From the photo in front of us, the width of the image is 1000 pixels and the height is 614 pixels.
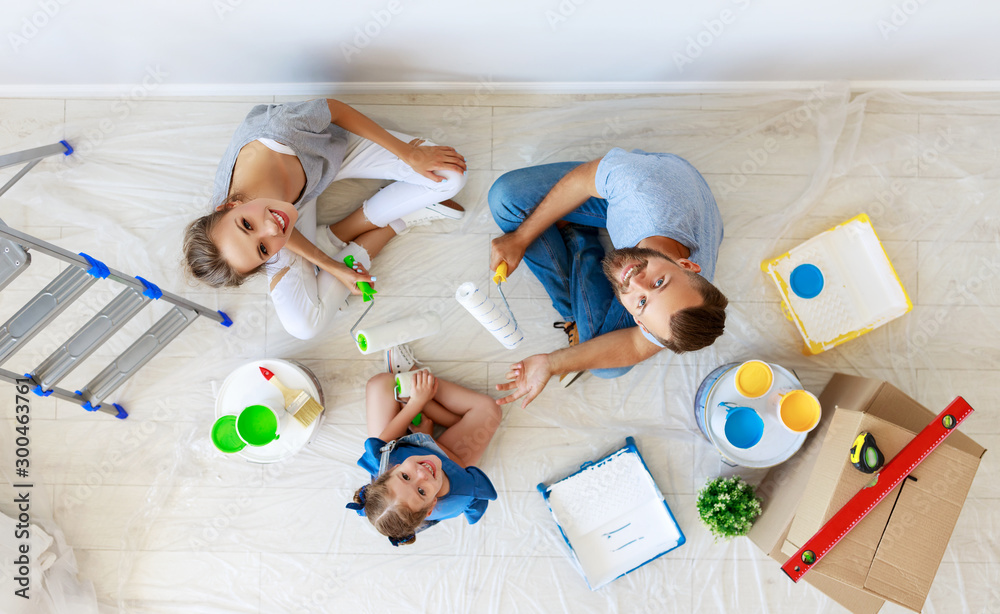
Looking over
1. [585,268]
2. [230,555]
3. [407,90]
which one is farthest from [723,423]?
[230,555]

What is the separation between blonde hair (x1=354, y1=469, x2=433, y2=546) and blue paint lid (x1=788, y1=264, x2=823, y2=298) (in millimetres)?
1093

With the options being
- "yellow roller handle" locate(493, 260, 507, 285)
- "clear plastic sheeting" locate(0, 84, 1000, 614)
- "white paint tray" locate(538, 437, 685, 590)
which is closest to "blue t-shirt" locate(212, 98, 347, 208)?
"clear plastic sheeting" locate(0, 84, 1000, 614)

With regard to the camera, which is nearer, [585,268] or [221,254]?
[221,254]

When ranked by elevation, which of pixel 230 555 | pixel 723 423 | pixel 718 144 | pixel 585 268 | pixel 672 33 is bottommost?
pixel 230 555

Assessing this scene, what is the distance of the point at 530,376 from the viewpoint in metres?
1.31

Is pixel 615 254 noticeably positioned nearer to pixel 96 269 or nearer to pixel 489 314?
pixel 489 314

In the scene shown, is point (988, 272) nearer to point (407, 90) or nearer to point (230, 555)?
point (407, 90)

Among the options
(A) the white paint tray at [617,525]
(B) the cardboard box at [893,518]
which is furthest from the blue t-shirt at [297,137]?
(B) the cardboard box at [893,518]

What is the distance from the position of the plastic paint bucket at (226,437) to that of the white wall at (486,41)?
0.89 meters

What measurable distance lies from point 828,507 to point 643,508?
0.46 meters

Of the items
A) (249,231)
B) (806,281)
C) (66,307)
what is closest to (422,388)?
A: (249,231)

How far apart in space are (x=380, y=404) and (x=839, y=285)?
124cm

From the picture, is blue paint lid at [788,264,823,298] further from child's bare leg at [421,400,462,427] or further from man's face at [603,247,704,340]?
child's bare leg at [421,400,462,427]

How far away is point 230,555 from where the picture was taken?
148 cm
